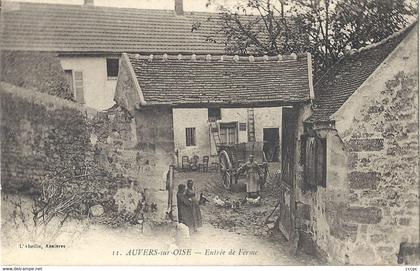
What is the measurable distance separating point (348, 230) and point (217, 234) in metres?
1.94

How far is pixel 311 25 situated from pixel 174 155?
157 inches

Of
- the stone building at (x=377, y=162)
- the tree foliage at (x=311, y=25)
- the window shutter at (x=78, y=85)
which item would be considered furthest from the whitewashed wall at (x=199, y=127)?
the stone building at (x=377, y=162)

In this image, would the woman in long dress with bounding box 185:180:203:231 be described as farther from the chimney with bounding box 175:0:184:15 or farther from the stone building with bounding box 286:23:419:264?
the chimney with bounding box 175:0:184:15

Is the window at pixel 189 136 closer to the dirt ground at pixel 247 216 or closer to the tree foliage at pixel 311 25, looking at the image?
the dirt ground at pixel 247 216

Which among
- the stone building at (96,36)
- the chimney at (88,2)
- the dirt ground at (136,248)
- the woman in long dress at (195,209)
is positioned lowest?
the dirt ground at (136,248)

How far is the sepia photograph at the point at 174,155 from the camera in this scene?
261 inches

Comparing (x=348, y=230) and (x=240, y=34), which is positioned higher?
(x=240, y=34)

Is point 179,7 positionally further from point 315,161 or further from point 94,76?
point 315,161

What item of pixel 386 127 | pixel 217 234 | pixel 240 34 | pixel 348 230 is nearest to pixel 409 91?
pixel 386 127

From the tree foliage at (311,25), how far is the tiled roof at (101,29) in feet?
1.91

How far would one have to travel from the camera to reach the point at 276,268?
22.0 feet

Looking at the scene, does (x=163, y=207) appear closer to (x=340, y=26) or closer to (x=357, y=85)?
(x=357, y=85)

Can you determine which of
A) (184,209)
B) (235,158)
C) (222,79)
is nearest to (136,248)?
(184,209)

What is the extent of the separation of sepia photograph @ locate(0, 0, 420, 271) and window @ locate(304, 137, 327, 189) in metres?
0.03
